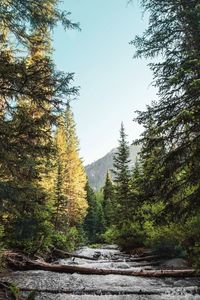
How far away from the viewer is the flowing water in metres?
11.4

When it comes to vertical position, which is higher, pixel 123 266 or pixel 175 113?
pixel 175 113

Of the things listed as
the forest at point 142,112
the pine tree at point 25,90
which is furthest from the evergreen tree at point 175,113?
the pine tree at point 25,90

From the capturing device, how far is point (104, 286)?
13.1 meters

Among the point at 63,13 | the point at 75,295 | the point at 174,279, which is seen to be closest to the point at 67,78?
the point at 63,13

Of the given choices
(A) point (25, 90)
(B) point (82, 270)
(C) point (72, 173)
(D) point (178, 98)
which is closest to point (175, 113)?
(D) point (178, 98)

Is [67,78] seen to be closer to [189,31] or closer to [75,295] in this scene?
[189,31]

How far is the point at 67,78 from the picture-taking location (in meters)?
10.7

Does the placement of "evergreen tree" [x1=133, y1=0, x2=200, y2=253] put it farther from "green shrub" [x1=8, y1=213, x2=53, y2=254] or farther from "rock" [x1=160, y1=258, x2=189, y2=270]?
"green shrub" [x1=8, y1=213, x2=53, y2=254]

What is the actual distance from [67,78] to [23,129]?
202cm

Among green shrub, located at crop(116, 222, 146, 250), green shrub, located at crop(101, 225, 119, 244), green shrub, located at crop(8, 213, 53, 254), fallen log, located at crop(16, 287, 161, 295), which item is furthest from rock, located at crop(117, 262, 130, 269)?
green shrub, located at crop(101, 225, 119, 244)

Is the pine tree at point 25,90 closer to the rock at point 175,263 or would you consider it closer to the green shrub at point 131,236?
the rock at point 175,263

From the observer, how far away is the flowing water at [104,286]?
449 inches

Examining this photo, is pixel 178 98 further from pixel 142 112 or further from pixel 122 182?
pixel 122 182

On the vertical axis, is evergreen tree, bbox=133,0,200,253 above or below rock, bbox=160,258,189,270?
above
